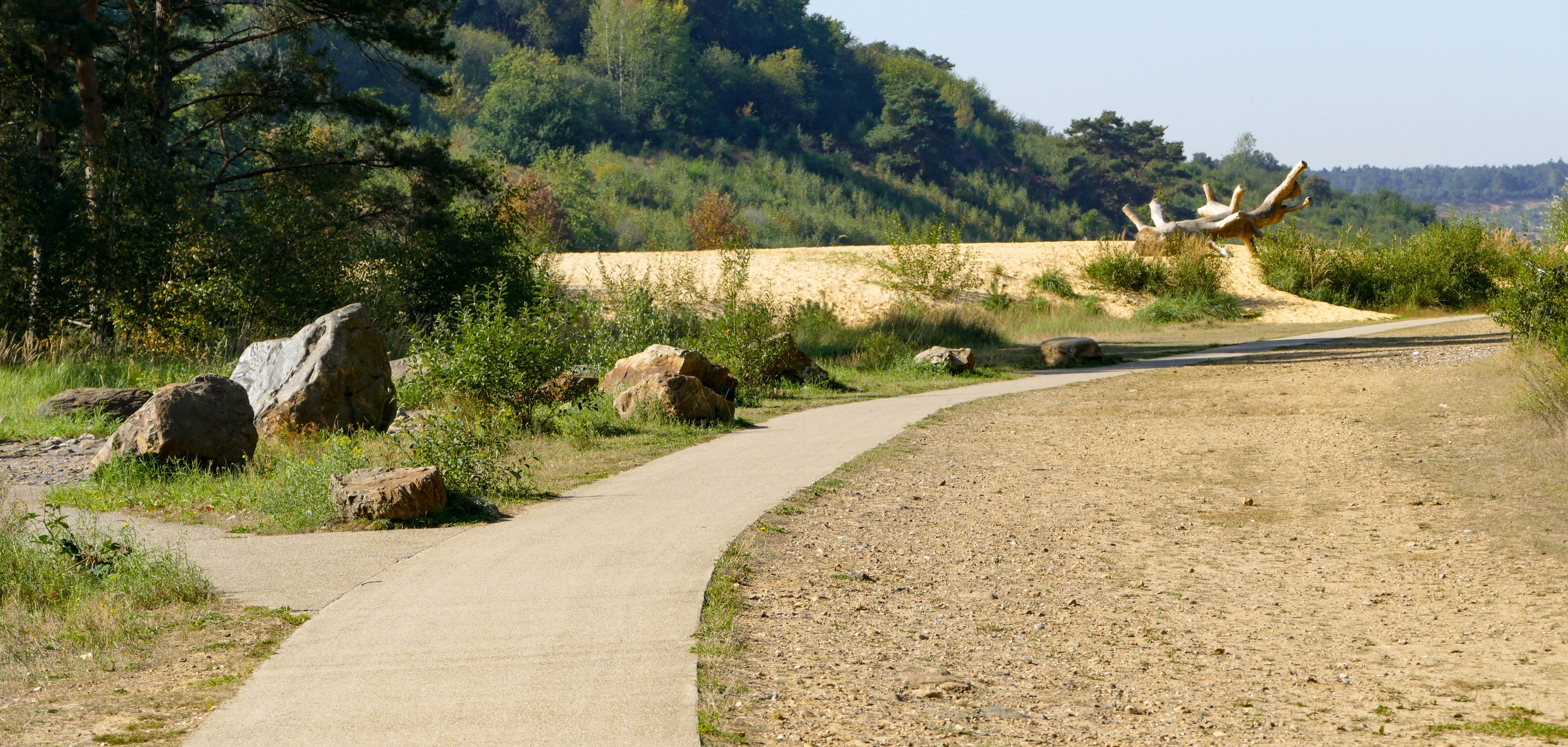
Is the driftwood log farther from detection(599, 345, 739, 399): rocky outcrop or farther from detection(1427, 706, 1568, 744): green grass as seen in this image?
detection(1427, 706, 1568, 744): green grass

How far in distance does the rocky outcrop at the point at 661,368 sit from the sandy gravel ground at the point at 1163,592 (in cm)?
272

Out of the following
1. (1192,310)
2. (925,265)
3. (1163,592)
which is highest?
(925,265)

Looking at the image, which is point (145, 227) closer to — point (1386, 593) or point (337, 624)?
point (337, 624)

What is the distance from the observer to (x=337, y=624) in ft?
16.8

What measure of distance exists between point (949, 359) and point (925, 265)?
11.8m

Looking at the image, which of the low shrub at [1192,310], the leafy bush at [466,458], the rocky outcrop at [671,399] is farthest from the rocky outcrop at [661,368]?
the low shrub at [1192,310]

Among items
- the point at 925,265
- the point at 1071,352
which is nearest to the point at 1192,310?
the point at 925,265

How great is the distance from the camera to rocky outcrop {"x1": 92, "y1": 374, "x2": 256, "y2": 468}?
29.6ft

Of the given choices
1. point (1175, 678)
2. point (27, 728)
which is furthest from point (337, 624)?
point (1175, 678)

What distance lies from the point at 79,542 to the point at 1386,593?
6828mm

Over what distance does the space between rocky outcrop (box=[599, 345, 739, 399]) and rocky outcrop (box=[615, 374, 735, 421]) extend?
147 millimetres

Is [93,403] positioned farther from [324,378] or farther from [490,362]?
[490,362]

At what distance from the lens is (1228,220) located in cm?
3559

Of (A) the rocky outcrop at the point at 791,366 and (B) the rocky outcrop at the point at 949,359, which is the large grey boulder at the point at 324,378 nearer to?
(A) the rocky outcrop at the point at 791,366
